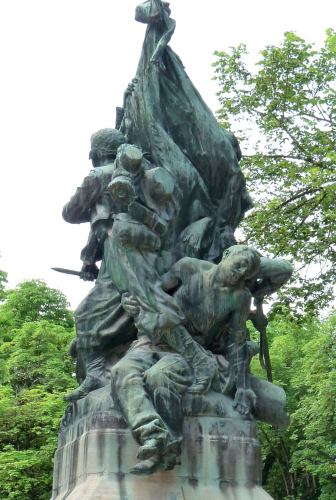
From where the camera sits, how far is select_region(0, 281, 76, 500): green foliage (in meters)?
19.2

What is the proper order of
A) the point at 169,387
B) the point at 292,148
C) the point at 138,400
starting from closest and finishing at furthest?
the point at 138,400 < the point at 169,387 < the point at 292,148

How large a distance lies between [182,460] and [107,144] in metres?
2.79

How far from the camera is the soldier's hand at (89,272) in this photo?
716 cm

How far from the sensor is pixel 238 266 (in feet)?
20.2

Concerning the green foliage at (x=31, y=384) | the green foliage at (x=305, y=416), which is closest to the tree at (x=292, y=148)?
the green foliage at (x=305, y=416)

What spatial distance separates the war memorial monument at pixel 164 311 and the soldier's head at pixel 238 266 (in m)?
0.01

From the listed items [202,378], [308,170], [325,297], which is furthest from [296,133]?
[202,378]

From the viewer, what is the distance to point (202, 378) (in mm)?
6047

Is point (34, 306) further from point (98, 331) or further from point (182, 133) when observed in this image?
point (98, 331)

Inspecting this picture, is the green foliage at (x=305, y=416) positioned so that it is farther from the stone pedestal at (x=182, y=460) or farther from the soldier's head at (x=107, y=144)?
the stone pedestal at (x=182, y=460)

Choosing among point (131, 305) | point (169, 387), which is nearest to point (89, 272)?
point (131, 305)

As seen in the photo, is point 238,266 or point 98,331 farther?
point 98,331

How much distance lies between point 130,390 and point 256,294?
1.50 meters

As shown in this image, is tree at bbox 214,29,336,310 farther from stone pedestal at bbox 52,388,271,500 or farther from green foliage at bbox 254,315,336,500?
stone pedestal at bbox 52,388,271,500
